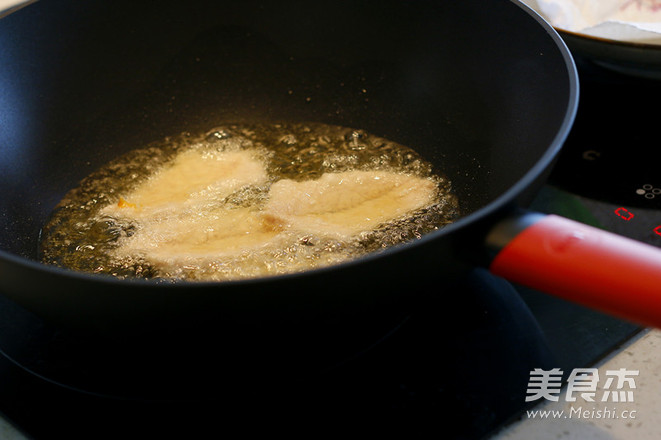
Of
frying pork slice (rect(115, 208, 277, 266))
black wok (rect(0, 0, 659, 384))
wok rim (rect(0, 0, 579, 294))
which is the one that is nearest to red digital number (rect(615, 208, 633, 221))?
black wok (rect(0, 0, 659, 384))

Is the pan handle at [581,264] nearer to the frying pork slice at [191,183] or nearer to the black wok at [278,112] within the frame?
the black wok at [278,112]

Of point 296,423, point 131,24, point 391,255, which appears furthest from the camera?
point 131,24

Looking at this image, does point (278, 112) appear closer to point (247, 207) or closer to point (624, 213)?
point (247, 207)

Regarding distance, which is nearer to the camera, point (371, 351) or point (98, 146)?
point (371, 351)

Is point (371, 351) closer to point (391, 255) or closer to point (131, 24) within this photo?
point (391, 255)

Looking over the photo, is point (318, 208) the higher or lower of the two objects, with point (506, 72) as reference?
lower

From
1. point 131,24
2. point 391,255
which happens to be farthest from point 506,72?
point 131,24

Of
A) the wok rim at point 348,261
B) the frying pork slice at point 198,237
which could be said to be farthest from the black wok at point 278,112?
the frying pork slice at point 198,237
